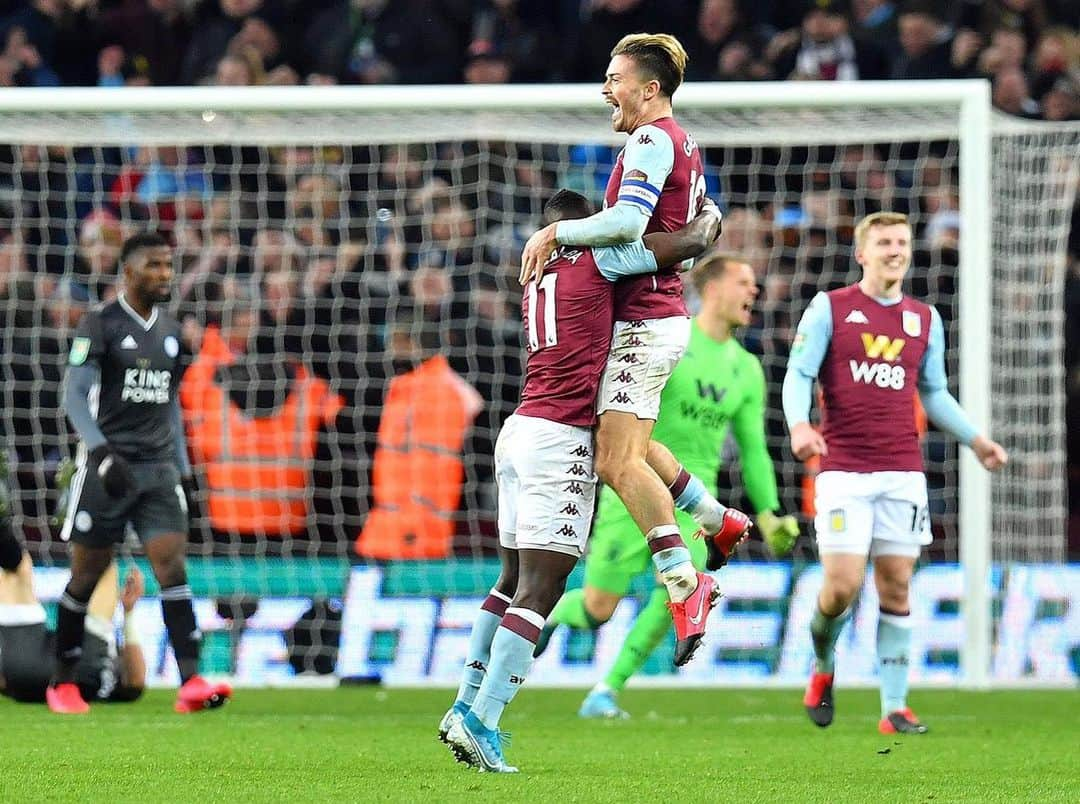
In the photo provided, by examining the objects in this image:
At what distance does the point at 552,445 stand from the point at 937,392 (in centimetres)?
286

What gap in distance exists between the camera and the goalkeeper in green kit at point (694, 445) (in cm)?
871

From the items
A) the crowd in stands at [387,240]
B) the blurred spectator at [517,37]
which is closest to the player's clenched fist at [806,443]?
the crowd in stands at [387,240]

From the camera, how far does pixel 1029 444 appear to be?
36.2 feet

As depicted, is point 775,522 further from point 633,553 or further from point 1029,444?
point 1029,444

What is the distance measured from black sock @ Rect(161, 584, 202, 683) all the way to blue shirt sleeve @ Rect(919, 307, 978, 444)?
11.2 ft

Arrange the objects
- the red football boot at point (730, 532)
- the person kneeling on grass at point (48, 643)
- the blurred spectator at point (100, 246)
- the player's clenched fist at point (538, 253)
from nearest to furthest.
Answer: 1. the player's clenched fist at point (538, 253)
2. the red football boot at point (730, 532)
3. the person kneeling on grass at point (48, 643)
4. the blurred spectator at point (100, 246)

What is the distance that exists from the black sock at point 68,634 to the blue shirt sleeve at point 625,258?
389 cm

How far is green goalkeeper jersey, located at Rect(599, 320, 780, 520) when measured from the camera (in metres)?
8.72

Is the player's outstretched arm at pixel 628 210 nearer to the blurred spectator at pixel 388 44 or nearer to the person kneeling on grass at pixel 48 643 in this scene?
the person kneeling on grass at pixel 48 643

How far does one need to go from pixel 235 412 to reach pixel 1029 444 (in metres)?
4.84

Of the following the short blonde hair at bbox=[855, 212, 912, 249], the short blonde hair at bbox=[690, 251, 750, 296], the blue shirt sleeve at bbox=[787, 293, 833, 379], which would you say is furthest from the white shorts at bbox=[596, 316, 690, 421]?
the short blonde hair at bbox=[690, 251, 750, 296]

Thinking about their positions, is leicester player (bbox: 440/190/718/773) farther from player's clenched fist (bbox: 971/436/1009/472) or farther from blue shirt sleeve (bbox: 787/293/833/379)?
player's clenched fist (bbox: 971/436/1009/472)

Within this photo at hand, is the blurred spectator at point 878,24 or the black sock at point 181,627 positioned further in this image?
the blurred spectator at point 878,24

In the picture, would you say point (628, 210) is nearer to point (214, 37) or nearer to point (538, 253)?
point (538, 253)
